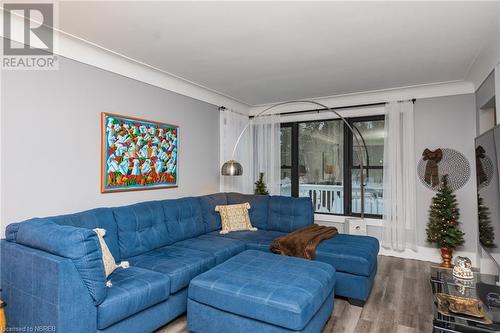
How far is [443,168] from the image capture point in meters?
4.01

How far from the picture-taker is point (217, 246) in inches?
120

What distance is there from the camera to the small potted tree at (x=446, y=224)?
3.68 m

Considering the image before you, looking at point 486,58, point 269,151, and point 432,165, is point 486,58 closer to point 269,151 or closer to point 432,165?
point 432,165

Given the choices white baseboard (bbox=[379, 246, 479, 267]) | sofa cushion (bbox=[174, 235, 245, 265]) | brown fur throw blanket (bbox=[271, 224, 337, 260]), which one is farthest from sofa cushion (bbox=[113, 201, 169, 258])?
white baseboard (bbox=[379, 246, 479, 267])

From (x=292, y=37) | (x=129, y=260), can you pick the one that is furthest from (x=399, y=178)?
(x=129, y=260)

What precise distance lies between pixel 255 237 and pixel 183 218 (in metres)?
0.90

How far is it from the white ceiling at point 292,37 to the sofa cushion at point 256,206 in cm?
167

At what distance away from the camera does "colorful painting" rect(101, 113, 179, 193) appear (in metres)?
2.96

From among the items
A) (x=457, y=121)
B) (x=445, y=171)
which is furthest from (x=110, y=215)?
(x=457, y=121)

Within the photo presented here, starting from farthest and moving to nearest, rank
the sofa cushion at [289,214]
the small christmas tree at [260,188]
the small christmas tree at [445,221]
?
the small christmas tree at [260,188] < the sofa cushion at [289,214] < the small christmas tree at [445,221]

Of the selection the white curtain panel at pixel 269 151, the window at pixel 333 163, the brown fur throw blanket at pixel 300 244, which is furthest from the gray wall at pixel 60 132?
the window at pixel 333 163

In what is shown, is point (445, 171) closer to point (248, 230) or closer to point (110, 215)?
point (248, 230)

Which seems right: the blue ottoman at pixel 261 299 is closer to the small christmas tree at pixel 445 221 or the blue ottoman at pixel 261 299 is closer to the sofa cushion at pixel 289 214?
the sofa cushion at pixel 289 214

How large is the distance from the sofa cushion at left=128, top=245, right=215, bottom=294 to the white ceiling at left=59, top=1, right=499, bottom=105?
2.01 meters
